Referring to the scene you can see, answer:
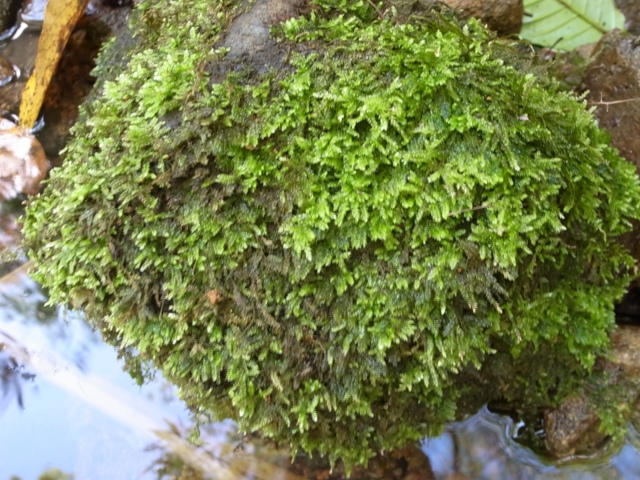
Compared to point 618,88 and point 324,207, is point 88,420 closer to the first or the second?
point 324,207

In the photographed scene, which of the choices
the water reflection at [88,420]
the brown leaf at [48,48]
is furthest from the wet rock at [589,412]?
the brown leaf at [48,48]

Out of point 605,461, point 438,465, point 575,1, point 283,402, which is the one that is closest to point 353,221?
point 283,402

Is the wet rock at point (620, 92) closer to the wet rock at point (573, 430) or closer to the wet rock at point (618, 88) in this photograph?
the wet rock at point (618, 88)

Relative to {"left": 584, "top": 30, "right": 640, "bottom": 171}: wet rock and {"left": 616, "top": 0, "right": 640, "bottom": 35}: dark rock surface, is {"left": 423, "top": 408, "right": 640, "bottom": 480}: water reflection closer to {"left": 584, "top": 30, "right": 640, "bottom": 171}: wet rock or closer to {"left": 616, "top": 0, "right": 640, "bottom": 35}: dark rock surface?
{"left": 584, "top": 30, "right": 640, "bottom": 171}: wet rock

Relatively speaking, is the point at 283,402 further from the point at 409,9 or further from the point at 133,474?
the point at 409,9

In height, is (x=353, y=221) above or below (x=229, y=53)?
below

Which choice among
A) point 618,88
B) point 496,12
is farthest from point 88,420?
point 618,88
